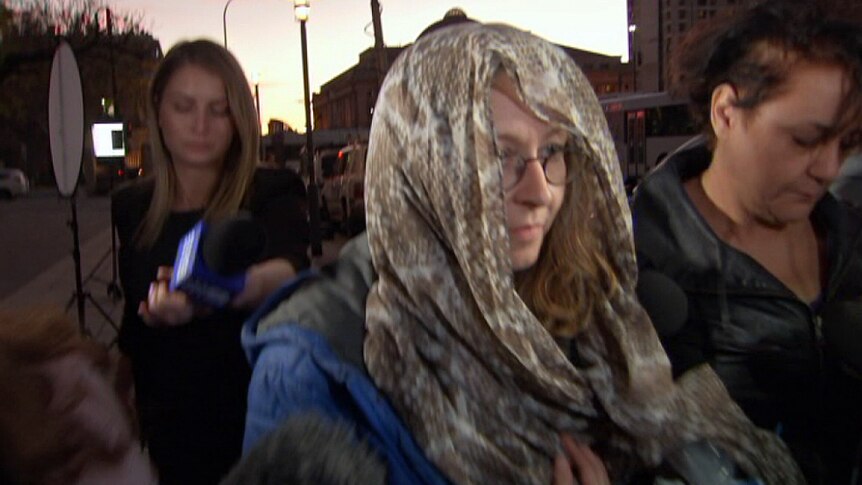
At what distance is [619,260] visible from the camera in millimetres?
1718

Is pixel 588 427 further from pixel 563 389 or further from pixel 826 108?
pixel 826 108

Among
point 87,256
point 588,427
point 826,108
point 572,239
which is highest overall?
point 826,108

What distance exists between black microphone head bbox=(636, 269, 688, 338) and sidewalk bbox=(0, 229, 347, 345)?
17.2ft

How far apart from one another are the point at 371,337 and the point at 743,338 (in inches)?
39.2

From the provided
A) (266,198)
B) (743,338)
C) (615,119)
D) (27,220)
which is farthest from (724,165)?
(27,220)

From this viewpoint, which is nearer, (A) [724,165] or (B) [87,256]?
(A) [724,165]

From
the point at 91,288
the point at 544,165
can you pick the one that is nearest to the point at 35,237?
the point at 91,288

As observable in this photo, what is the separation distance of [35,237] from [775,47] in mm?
22646

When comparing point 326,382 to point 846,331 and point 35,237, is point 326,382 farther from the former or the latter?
point 35,237

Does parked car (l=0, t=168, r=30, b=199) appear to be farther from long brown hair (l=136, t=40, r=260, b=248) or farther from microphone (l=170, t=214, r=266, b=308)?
microphone (l=170, t=214, r=266, b=308)

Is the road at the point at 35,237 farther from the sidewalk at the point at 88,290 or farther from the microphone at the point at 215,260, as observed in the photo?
the microphone at the point at 215,260

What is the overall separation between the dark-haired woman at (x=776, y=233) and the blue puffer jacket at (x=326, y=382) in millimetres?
801

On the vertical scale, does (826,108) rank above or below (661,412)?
above

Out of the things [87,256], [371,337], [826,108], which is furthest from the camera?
[87,256]
